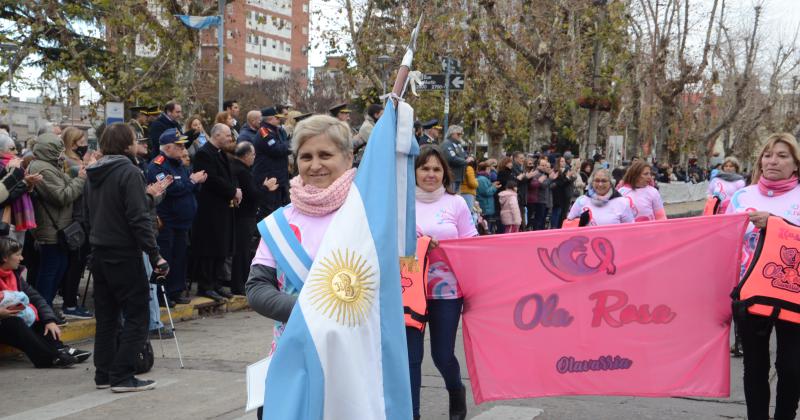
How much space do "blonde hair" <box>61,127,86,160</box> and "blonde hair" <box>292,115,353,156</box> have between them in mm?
7111

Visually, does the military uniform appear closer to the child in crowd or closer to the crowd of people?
the crowd of people

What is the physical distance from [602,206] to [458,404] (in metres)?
3.79

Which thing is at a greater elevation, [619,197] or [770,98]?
[770,98]

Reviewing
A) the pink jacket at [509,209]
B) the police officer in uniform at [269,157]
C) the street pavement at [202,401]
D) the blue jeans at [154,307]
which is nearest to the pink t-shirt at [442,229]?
the street pavement at [202,401]

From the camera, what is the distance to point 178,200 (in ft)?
34.4

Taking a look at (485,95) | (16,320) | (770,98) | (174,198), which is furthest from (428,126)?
(770,98)

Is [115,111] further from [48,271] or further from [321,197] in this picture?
[321,197]

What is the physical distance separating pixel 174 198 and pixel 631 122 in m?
42.8

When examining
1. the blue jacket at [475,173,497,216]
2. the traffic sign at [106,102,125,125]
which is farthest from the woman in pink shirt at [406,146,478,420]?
the traffic sign at [106,102,125,125]

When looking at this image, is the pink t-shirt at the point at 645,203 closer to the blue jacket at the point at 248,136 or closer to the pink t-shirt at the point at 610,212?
the pink t-shirt at the point at 610,212

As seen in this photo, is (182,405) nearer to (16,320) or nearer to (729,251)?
(16,320)

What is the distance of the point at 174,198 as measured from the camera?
1047cm

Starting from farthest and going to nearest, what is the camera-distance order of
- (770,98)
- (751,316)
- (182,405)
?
1. (770,98)
2. (182,405)
3. (751,316)

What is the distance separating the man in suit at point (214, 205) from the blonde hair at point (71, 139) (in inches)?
57.6
